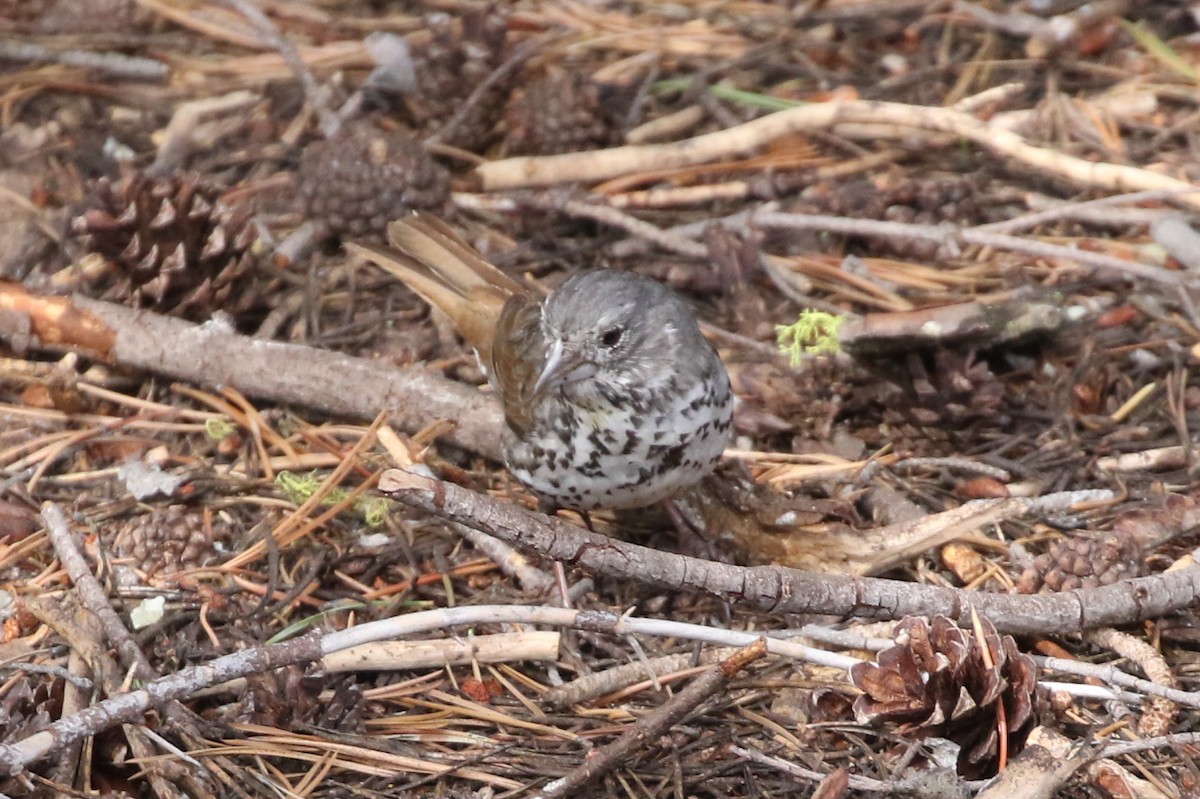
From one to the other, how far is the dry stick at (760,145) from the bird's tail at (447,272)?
0.72 m

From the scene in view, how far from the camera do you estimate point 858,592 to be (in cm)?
296

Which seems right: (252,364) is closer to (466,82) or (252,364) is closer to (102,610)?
(102,610)

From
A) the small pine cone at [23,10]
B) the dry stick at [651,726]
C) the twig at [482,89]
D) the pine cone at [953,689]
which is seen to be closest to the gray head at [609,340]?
the dry stick at [651,726]

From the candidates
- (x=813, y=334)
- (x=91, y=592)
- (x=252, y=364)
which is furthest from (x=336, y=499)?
(x=813, y=334)

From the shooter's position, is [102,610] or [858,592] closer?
[858,592]

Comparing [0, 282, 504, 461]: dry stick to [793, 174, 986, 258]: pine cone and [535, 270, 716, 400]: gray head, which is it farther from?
[793, 174, 986, 258]: pine cone

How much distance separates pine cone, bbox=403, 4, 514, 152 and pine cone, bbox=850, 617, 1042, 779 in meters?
2.93

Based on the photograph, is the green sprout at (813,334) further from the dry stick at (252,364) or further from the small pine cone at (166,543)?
the small pine cone at (166,543)

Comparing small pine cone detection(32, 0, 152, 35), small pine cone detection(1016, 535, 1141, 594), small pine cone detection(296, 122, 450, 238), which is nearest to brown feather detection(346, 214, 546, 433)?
small pine cone detection(296, 122, 450, 238)

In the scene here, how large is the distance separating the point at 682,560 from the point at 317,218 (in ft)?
7.52

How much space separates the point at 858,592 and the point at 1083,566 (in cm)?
64

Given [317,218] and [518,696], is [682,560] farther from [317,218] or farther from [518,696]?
[317,218]

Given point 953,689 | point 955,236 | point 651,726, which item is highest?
point 955,236

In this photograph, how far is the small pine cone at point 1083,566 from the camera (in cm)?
317
